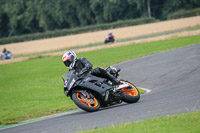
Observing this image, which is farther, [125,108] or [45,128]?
[125,108]

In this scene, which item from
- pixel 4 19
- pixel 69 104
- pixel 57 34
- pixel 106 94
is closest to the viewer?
pixel 106 94

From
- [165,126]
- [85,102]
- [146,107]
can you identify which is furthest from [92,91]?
[165,126]

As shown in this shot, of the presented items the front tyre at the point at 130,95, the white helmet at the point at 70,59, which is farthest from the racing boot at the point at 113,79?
the white helmet at the point at 70,59

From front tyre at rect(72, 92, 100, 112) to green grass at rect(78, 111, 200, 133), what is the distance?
88.5 inches

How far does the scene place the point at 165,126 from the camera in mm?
6070

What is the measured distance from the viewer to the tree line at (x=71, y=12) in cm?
8482

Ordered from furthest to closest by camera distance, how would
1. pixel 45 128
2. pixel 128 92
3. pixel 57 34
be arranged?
pixel 57 34 → pixel 128 92 → pixel 45 128

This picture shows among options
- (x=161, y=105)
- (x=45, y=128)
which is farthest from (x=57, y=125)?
(x=161, y=105)

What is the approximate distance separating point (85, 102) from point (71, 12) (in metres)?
91.8

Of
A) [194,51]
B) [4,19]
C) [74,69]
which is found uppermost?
[74,69]

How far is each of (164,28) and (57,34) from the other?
30437 mm

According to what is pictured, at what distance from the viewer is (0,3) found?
115500 millimetres

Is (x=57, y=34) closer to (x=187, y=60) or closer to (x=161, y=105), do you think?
(x=187, y=60)

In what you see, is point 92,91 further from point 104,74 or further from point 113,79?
point 113,79
